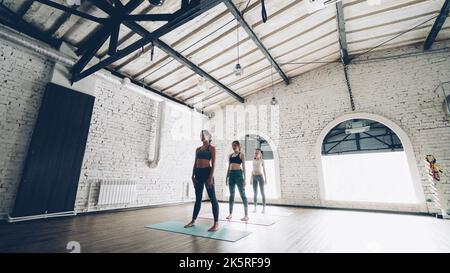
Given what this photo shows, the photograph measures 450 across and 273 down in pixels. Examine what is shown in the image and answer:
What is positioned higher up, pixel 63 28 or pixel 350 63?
pixel 350 63

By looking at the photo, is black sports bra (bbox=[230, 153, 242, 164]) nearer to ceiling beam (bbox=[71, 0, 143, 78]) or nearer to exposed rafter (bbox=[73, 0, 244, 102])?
exposed rafter (bbox=[73, 0, 244, 102])

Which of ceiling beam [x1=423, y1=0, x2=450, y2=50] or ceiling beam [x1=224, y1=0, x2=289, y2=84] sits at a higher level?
ceiling beam [x1=423, y1=0, x2=450, y2=50]

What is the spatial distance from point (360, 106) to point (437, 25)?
230 centimetres

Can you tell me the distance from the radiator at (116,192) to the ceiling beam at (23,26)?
323cm

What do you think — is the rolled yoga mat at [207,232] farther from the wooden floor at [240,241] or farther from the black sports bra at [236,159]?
the black sports bra at [236,159]

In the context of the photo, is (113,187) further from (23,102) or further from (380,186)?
(380,186)

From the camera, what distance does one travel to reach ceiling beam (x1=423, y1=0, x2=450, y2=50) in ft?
13.8

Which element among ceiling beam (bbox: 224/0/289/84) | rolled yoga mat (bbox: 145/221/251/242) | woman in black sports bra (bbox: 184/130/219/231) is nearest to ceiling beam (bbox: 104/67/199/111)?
ceiling beam (bbox: 224/0/289/84)

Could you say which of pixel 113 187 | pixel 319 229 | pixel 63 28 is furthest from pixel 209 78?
pixel 319 229

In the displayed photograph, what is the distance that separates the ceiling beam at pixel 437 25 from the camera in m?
4.21

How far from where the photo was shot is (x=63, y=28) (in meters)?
3.92

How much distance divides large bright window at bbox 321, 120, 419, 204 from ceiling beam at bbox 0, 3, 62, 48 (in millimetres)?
7430

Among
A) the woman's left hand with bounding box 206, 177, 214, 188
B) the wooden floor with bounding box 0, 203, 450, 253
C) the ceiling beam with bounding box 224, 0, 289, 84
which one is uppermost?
the ceiling beam with bounding box 224, 0, 289, 84
